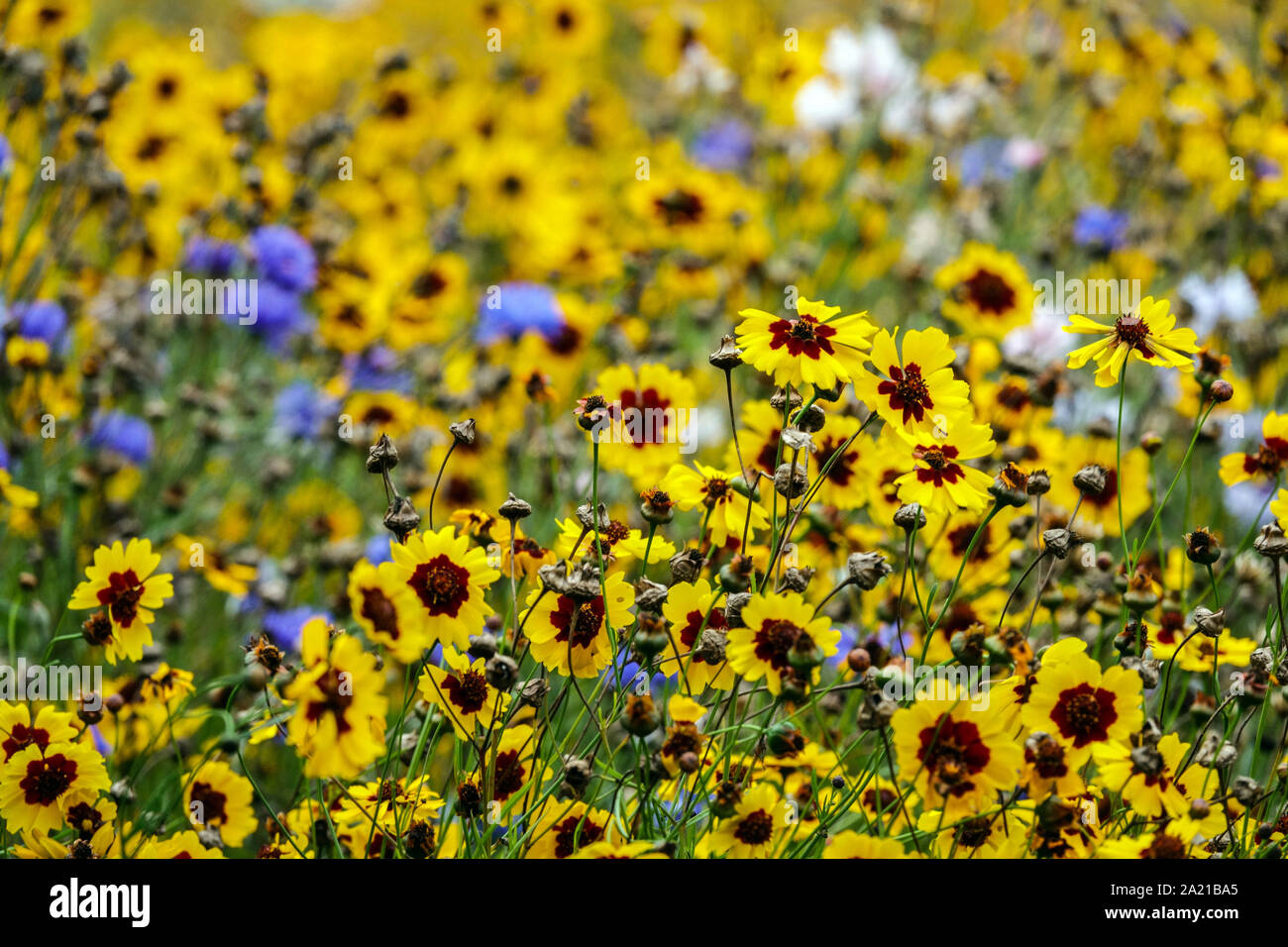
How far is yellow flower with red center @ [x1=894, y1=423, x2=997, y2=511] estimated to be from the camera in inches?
54.4

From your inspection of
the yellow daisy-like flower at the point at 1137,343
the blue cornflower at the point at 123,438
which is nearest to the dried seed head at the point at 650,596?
the yellow daisy-like flower at the point at 1137,343

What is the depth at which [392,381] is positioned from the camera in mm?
3125

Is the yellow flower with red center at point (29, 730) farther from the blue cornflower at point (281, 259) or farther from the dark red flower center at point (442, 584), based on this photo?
the blue cornflower at point (281, 259)

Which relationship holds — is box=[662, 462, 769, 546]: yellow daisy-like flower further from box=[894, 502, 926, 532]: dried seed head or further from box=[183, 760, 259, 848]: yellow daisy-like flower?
box=[183, 760, 259, 848]: yellow daisy-like flower

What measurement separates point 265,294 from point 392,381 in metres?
0.40

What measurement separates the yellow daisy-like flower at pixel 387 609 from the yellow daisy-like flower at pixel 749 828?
434 mm

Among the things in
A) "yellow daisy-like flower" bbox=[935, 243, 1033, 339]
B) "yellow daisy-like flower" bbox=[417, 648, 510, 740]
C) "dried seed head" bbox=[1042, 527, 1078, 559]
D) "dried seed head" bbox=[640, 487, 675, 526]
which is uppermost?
"yellow daisy-like flower" bbox=[935, 243, 1033, 339]

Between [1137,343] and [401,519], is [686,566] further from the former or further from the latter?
[1137,343]

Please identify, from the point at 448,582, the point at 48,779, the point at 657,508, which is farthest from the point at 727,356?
the point at 48,779

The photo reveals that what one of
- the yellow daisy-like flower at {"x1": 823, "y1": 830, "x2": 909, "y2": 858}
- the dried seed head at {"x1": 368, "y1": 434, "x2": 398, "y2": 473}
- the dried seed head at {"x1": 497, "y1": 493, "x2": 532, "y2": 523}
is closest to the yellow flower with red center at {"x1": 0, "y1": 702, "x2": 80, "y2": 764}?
the dried seed head at {"x1": 368, "y1": 434, "x2": 398, "y2": 473}

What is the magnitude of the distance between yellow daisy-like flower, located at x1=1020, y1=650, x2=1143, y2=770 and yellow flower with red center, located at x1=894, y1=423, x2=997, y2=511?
22 centimetres

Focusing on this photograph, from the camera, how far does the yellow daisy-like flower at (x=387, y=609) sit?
3.97 feet

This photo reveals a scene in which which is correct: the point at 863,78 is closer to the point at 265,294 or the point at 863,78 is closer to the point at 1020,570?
the point at 265,294

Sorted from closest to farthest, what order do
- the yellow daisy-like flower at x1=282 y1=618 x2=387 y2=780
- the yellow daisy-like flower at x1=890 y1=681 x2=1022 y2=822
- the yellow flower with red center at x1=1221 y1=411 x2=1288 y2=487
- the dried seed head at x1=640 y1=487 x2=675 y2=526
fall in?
1. the yellow daisy-like flower at x1=282 y1=618 x2=387 y2=780
2. the yellow daisy-like flower at x1=890 y1=681 x2=1022 y2=822
3. the dried seed head at x1=640 y1=487 x2=675 y2=526
4. the yellow flower with red center at x1=1221 y1=411 x2=1288 y2=487
